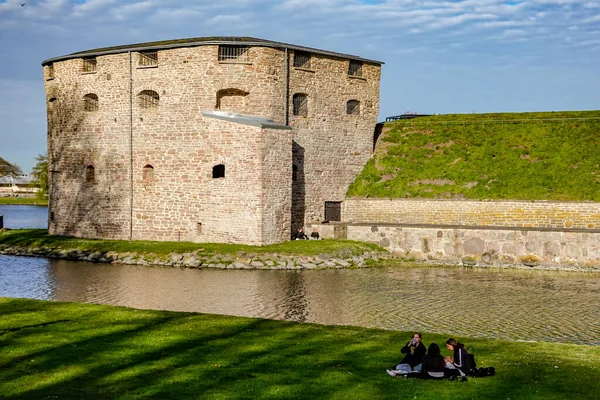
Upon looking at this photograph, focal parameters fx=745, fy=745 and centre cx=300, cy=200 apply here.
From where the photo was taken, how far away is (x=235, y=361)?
12023 millimetres

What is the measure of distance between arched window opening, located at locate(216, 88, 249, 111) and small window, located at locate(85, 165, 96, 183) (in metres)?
7.84

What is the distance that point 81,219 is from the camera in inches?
1447

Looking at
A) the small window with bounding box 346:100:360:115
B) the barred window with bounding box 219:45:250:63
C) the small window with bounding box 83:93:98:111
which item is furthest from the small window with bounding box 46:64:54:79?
the small window with bounding box 346:100:360:115

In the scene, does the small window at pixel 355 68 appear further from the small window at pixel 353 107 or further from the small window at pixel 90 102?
the small window at pixel 90 102

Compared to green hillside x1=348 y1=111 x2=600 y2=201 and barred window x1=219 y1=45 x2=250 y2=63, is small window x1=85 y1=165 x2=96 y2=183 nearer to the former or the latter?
barred window x1=219 y1=45 x2=250 y2=63

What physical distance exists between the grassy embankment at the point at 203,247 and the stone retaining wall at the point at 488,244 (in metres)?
0.81

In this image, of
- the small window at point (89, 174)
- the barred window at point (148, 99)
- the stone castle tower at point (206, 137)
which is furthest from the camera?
the small window at point (89, 174)

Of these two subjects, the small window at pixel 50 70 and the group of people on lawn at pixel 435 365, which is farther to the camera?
the small window at pixel 50 70

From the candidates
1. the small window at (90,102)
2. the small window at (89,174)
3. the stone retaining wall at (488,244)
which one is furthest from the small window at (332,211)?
the small window at (90,102)

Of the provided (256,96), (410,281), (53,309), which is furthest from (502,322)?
(256,96)

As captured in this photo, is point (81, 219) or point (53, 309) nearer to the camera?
point (53, 309)

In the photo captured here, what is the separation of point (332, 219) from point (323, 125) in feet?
15.1

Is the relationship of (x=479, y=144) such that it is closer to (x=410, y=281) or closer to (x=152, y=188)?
(x=410, y=281)

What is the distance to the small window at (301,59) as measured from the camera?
34.5 meters
